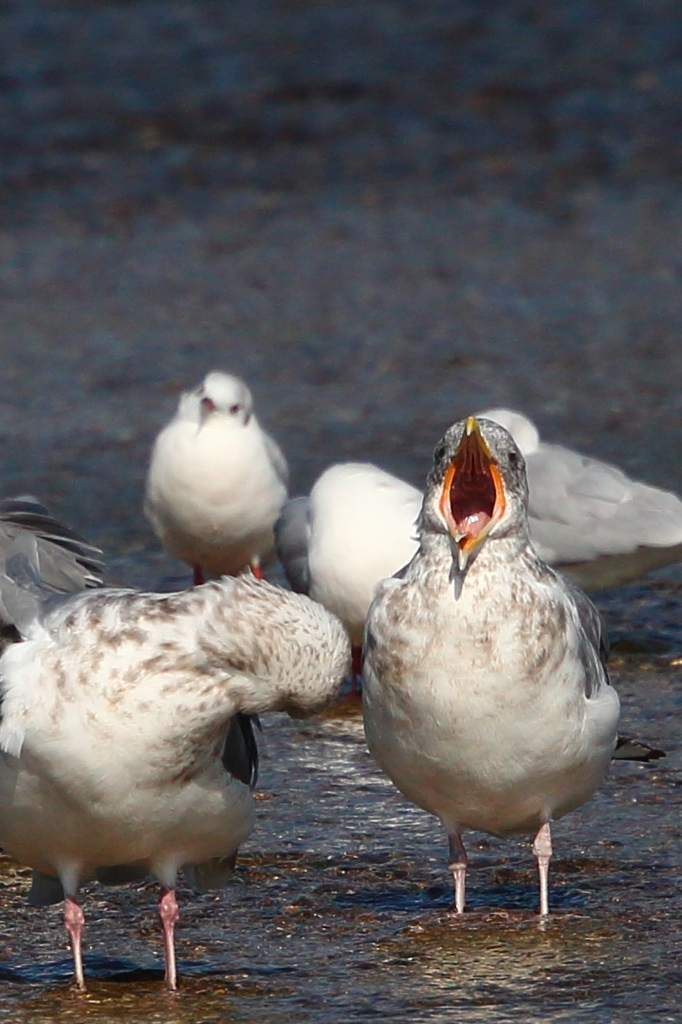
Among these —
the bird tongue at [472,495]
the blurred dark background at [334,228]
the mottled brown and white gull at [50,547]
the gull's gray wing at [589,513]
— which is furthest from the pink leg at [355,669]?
the bird tongue at [472,495]

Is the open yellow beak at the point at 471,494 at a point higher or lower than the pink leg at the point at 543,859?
higher

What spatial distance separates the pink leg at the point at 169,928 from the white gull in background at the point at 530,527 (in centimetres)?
265

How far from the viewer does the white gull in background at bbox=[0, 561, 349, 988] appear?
4266mm

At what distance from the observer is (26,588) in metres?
4.78

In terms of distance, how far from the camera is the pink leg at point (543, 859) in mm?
4914

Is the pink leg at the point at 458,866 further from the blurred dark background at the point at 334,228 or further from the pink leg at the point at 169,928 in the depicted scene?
the blurred dark background at the point at 334,228

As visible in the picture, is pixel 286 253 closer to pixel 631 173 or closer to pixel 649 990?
pixel 631 173

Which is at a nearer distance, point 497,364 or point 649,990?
point 649,990

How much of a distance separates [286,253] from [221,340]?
6.11 ft

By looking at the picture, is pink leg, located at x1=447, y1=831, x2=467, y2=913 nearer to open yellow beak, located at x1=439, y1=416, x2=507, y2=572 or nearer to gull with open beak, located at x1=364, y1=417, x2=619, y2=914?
gull with open beak, located at x1=364, y1=417, x2=619, y2=914

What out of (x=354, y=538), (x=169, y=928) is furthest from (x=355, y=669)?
(x=169, y=928)

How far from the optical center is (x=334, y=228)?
14.6m

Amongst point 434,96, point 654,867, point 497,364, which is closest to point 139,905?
point 654,867

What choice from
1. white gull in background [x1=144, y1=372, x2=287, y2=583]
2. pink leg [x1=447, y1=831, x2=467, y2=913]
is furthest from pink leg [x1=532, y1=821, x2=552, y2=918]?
white gull in background [x1=144, y1=372, x2=287, y2=583]
